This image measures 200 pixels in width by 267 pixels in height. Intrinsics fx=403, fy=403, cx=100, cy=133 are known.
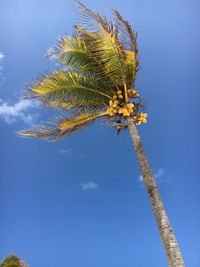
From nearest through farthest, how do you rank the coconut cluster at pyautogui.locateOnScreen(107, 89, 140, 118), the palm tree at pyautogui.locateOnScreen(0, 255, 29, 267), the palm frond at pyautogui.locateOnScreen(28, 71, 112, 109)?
the coconut cluster at pyautogui.locateOnScreen(107, 89, 140, 118) → the palm frond at pyautogui.locateOnScreen(28, 71, 112, 109) → the palm tree at pyautogui.locateOnScreen(0, 255, 29, 267)

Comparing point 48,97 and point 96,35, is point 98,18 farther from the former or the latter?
point 48,97

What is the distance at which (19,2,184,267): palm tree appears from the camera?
11992mm

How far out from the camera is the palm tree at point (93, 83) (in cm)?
1199

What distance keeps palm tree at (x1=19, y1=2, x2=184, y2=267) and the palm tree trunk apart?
0.41 metres

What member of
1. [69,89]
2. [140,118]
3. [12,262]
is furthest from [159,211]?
[12,262]

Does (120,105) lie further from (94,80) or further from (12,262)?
(12,262)

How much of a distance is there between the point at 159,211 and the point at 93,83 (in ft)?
16.0

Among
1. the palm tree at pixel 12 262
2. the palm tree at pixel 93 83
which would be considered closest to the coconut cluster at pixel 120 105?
the palm tree at pixel 93 83

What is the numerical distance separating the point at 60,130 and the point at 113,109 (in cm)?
198

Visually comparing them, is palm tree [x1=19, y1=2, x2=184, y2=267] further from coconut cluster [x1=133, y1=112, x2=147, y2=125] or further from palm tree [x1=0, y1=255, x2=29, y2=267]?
palm tree [x1=0, y1=255, x2=29, y2=267]

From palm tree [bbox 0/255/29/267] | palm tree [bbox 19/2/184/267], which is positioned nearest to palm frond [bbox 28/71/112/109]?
palm tree [bbox 19/2/184/267]

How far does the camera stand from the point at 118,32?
12125 mm

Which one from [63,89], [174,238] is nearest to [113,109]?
[63,89]

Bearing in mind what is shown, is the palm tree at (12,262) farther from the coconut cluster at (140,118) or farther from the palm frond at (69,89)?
the coconut cluster at (140,118)
